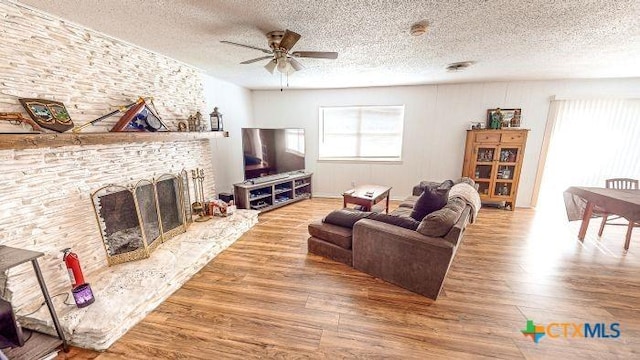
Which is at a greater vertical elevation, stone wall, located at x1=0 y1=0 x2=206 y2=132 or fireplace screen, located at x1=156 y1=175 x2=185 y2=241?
stone wall, located at x1=0 y1=0 x2=206 y2=132

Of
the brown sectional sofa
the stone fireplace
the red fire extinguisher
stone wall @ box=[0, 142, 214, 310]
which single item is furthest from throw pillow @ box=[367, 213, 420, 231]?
stone wall @ box=[0, 142, 214, 310]

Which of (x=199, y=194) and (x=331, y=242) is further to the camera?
(x=199, y=194)

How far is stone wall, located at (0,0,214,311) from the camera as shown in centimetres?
171

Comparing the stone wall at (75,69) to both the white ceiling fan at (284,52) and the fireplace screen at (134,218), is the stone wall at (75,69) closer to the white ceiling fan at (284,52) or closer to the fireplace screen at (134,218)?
the fireplace screen at (134,218)

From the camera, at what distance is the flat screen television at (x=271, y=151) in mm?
4234

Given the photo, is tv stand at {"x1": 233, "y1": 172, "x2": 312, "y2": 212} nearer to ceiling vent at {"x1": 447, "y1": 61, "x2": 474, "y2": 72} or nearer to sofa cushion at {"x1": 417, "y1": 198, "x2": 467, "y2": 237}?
sofa cushion at {"x1": 417, "y1": 198, "x2": 467, "y2": 237}

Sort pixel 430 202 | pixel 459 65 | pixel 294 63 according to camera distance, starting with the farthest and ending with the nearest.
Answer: pixel 459 65, pixel 430 202, pixel 294 63

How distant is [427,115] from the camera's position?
15.7 feet

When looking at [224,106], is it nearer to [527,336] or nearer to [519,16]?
[519,16]

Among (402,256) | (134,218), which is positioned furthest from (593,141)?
(134,218)

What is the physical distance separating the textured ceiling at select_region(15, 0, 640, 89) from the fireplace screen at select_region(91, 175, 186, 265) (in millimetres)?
1586

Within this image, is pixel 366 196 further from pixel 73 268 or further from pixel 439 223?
pixel 73 268

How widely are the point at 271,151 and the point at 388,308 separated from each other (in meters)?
3.42

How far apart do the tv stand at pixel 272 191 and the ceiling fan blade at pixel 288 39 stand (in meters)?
2.54
